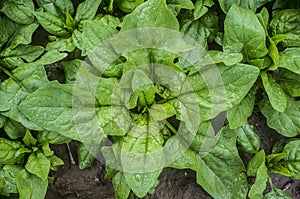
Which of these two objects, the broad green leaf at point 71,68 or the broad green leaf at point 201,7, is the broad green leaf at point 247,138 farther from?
the broad green leaf at point 71,68

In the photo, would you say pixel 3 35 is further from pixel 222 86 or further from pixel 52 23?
pixel 222 86

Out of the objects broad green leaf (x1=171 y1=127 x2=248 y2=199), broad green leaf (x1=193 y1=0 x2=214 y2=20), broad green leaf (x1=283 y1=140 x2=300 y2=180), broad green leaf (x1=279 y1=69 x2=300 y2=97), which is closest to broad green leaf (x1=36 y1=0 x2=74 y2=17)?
broad green leaf (x1=193 y1=0 x2=214 y2=20)

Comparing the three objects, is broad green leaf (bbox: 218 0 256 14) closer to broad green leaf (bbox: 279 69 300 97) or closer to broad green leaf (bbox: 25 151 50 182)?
broad green leaf (bbox: 279 69 300 97)

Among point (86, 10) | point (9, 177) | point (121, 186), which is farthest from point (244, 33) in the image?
point (9, 177)

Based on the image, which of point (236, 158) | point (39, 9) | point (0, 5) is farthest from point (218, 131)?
point (0, 5)

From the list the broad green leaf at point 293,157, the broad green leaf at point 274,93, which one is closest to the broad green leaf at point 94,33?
the broad green leaf at point 274,93

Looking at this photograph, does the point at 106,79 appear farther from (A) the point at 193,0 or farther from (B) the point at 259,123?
(B) the point at 259,123
